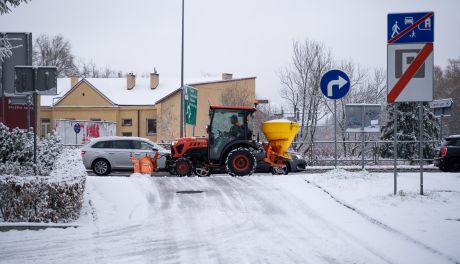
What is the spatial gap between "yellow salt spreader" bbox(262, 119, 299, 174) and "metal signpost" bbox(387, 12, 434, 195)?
7278 mm

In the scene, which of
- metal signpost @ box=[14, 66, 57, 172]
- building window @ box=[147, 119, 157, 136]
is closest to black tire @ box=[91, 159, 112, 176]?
metal signpost @ box=[14, 66, 57, 172]

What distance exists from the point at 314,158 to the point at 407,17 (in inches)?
629

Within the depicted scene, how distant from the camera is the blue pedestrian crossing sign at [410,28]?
31.4 ft

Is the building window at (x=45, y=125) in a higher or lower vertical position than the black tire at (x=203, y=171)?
higher

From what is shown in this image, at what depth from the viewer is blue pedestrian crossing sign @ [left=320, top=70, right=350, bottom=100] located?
12359 millimetres

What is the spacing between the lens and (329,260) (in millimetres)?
6223

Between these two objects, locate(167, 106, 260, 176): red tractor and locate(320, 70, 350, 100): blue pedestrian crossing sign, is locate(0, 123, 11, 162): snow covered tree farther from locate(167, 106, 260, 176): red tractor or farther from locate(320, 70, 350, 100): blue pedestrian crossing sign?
locate(320, 70, 350, 100): blue pedestrian crossing sign

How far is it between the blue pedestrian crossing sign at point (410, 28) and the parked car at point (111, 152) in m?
11.8

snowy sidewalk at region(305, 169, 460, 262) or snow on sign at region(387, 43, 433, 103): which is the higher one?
snow on sign at region(387, 43, 433, 103)

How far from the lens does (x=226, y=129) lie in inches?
653

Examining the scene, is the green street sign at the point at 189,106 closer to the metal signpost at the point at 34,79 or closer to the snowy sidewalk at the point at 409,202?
the snowy sidewalk at the point at 409,202

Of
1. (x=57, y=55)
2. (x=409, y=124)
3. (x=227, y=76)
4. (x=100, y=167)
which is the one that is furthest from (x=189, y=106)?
(x=57, y=55)

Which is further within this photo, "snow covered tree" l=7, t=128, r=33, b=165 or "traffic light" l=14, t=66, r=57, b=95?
"snow covered tree" l=7, t=128, r=33, b=165

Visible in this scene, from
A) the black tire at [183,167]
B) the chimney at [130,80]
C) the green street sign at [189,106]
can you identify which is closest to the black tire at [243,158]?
the black tire at [183,167]
